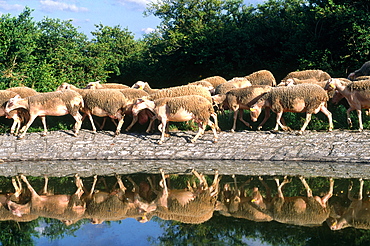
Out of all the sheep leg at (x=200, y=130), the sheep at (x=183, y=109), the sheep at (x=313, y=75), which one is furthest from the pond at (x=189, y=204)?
the sheep at (x=313, y=75)

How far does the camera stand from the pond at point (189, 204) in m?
7.71

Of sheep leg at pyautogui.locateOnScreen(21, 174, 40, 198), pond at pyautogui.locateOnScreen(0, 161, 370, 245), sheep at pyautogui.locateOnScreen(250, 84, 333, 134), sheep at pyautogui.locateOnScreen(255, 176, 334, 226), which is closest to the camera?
pond at pyautogui.locateOnScreen(0, 161, 370, 245)

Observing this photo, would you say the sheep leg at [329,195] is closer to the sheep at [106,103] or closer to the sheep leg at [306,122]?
the sheep leg at [306,122]

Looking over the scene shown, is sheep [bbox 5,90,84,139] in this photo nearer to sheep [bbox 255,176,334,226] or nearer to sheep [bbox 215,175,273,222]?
sheep [bbox 215,175,273,222]

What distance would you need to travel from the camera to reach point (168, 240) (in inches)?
296

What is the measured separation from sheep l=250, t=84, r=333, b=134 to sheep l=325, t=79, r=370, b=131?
75 cm

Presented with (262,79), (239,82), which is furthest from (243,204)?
(262,79)

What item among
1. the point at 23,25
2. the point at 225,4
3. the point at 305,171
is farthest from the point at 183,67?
the point at 305,171

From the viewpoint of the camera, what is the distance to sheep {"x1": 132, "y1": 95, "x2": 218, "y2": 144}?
51.6 feet

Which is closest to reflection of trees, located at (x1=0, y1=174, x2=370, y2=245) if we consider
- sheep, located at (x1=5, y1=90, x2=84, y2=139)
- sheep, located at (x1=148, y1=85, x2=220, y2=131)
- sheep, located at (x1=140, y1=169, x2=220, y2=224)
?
sheep, located at (x1=140, y1=169, x2=220, y2=224)

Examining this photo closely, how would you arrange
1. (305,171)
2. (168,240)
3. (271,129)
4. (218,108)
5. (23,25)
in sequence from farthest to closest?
(23,25), (218,108), (271,129), (305,171), (168,240)

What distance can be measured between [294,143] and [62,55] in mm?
14921

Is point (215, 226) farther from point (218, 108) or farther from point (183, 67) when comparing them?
point (183, 67)

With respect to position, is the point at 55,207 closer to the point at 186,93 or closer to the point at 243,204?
the point at 243,204
